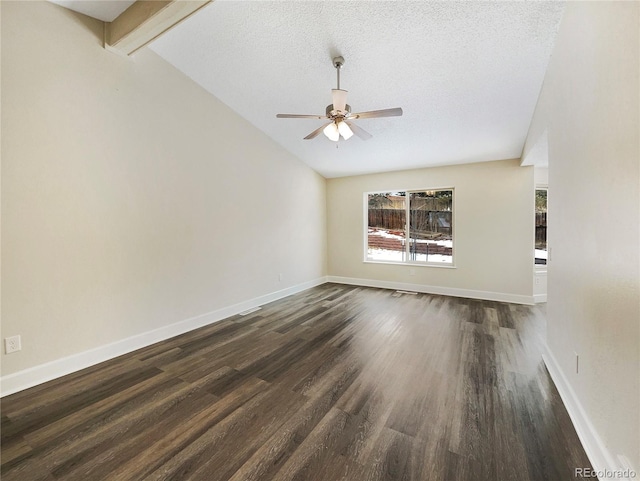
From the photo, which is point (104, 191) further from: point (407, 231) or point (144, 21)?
point (407, 231)

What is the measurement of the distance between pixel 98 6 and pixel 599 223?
168 inches

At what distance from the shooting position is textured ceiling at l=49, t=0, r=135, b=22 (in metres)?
2.40

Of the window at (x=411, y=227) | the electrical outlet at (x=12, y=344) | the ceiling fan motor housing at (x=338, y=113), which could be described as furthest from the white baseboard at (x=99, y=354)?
the window at (x=411, y=227)

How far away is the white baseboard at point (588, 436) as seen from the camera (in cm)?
122

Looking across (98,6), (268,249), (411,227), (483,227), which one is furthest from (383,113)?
(411,227)

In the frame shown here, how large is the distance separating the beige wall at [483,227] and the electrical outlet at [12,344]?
5.22 meters

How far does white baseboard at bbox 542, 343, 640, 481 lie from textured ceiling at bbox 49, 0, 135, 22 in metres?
4.65

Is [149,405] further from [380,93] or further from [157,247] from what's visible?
[380,93]

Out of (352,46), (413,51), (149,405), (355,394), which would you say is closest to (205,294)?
(149,405)

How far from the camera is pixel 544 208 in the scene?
4.63 m

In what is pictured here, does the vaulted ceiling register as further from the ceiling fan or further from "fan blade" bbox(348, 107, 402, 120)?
"fan blade" bbox(348, 107, 402, 120)

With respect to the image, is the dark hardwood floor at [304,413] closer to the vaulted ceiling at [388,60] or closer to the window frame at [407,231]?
the window frame at [407,231]

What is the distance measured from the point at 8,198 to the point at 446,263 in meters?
5.97

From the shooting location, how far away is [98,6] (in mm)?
2461
